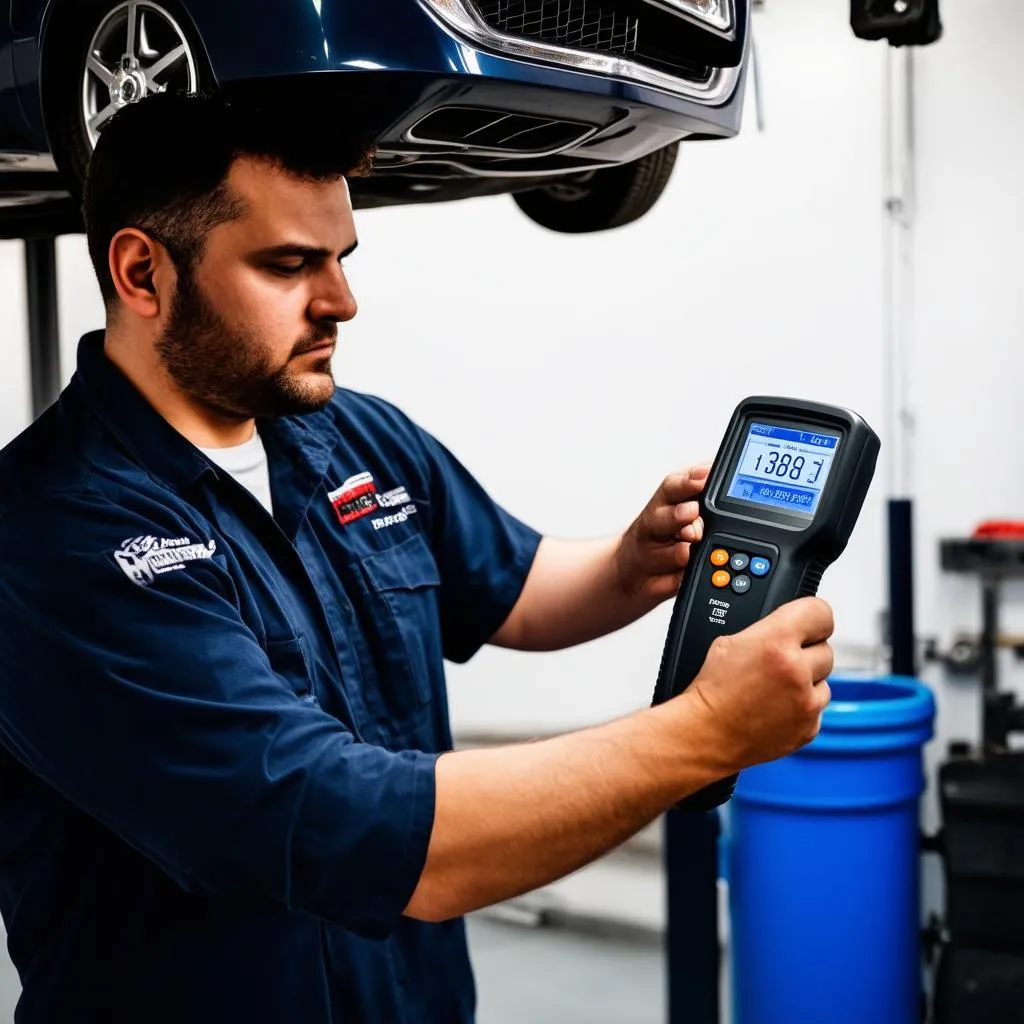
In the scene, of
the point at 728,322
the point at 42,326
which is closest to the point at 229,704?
the point at 42,326

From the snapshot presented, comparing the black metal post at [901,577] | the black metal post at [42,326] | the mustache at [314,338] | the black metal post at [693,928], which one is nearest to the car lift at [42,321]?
the black metal post at [42,326]

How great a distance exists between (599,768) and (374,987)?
412 mm

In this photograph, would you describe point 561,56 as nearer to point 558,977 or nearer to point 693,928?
point 693,928

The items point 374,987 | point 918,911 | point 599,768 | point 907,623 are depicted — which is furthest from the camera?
point 907,623

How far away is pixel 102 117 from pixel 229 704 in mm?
681

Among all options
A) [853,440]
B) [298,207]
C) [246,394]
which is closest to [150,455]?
[246,394]

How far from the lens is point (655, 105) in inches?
49.5

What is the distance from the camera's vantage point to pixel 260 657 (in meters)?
0.91

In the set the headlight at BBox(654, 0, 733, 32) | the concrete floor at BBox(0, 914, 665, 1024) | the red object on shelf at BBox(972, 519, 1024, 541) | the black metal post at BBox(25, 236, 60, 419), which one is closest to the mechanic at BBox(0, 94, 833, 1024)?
the headlight at BBox(654, 0, 733, 32)

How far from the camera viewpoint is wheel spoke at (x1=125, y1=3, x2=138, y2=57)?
3.95 ft

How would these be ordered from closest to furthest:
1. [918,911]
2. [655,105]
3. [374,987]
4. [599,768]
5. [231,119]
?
[599,768], [231,119], [374,987], [655,105], [918,911]

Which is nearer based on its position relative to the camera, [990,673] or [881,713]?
[881,713]

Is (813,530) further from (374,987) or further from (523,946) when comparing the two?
(523,946)

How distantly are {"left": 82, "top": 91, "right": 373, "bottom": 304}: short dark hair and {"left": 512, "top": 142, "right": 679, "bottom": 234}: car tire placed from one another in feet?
2.51
